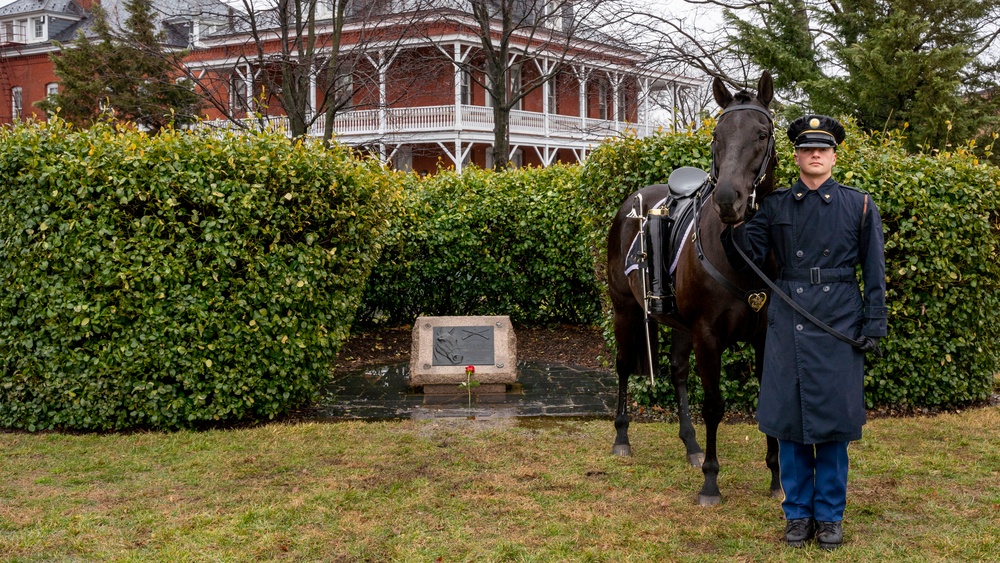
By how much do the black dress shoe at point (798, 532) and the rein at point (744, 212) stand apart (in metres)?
1.19

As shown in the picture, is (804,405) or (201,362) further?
(201,362)

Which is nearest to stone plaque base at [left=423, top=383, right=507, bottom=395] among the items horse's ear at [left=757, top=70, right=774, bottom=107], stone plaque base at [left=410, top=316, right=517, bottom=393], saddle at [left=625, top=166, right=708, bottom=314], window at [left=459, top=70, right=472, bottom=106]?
stone plaque base at [left=410, top=316, right=517, bottom=393]

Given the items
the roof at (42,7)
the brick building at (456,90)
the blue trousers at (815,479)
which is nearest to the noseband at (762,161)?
the blue trousers at (815,479)

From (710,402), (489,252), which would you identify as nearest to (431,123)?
(489,252)

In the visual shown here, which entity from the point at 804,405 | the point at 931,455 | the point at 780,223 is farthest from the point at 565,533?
the point at 931,455

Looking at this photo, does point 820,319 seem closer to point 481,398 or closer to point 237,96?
point 481,398

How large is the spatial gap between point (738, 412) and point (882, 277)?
3856 millimetres

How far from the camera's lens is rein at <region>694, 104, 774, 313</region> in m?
4.52

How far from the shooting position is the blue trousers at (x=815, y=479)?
4418 millimetres

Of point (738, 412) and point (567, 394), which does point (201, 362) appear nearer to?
point (567, 394)

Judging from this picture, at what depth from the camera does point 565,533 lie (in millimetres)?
4840

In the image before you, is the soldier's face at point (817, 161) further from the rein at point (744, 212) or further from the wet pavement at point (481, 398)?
the wet pavement at point (481, 398)

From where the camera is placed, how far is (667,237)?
6.04 meters

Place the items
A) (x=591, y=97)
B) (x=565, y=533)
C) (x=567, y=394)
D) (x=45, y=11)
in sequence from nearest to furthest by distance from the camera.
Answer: (x=565, y=533) → (x=567, y=394) → (x=591, y=97) → (x=45, y=11)
